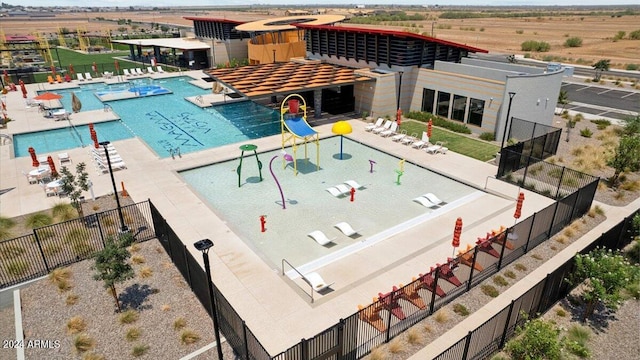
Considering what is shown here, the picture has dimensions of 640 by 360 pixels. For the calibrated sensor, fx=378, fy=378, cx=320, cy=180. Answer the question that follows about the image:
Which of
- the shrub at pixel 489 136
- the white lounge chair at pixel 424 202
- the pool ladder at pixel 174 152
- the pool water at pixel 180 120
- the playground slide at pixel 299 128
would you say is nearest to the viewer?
the white lounge chair at pixel 424 202

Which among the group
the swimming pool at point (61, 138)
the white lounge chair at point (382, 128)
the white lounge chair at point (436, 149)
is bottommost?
the white lounge chair at point (436, 149)

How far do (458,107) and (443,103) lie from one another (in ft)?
5.23

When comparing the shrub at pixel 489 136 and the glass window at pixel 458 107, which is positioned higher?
the glass window at pixel 458 107

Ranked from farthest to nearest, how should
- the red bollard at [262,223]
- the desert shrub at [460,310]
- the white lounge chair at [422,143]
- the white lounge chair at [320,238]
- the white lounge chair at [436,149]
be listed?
the white lounge chair at [422,143] < the white lounge chair at [436,149] < the red bollard at [262,223] < the white lounge chair at [320,238] < the desert shrub at [460,310]

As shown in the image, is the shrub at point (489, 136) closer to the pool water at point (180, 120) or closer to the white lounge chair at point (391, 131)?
the white lounge chair at point (391, 131)

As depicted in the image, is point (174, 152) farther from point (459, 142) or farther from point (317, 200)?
point (459, 142)

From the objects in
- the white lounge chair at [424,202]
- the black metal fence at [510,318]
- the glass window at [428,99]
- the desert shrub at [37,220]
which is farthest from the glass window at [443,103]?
the desert shrub at [37,220]

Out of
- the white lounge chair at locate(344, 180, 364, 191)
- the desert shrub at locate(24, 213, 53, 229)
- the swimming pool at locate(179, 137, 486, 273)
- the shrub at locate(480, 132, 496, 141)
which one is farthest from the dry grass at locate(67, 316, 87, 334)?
the shrub at locate(480, 132, 496, 141)

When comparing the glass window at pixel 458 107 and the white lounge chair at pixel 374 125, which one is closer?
the white lounge chair at pixel 374 125

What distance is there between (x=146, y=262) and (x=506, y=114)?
25.3 m

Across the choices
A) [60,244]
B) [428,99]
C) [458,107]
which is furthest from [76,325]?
[428,99]

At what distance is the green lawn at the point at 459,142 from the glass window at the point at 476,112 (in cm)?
169

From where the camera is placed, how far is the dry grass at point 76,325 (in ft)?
38.6

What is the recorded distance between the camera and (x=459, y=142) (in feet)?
93.0
